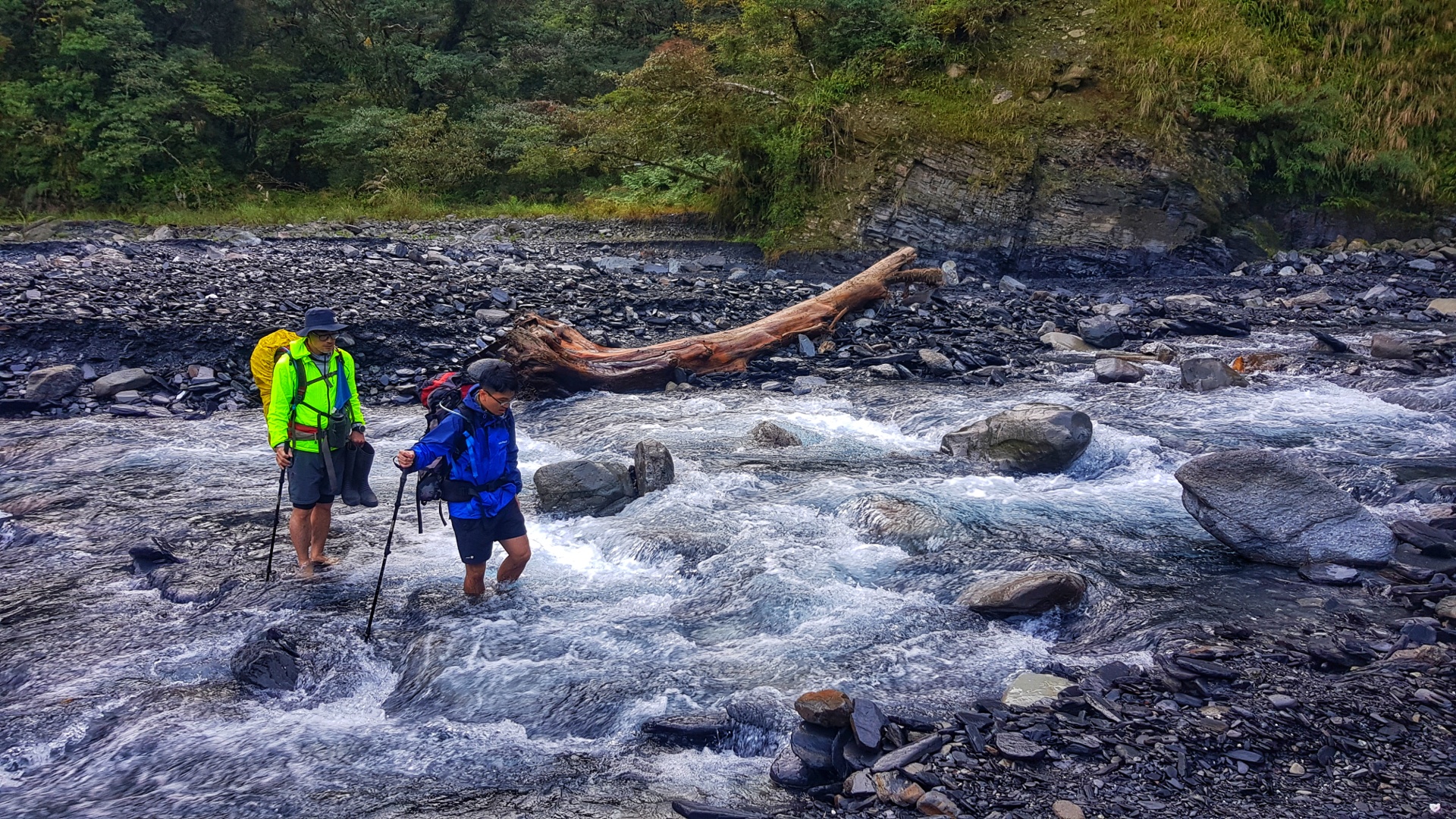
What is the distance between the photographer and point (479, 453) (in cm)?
575

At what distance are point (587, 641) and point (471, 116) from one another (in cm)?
2526

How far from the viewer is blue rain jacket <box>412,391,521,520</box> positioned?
5.61 meters

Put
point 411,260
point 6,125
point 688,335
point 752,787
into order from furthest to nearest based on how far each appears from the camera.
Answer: point 6,125 < point 411,260 < point 688,335 < point 752,787

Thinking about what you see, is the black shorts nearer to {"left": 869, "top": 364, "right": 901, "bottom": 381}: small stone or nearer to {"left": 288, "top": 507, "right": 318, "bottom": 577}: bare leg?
{"left": 288, "top": 507, "right": 318, "bottom": 577}: bare leg

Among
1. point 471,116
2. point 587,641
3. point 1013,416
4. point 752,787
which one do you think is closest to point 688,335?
point 1013,416

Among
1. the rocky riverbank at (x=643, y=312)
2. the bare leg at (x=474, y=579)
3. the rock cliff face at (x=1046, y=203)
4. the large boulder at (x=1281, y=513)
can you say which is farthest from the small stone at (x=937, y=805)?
the rock cliff face at (x=1046, y=203)

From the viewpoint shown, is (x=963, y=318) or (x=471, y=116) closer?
(x=963, y=318)

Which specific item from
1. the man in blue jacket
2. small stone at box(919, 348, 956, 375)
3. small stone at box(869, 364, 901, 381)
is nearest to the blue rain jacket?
the man in blue jacket

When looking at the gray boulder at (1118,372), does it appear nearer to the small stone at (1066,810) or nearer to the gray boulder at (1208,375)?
the gray boulder at (1208,375)

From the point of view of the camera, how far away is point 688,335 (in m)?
13.1

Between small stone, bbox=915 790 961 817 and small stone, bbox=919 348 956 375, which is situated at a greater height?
small stone, bbox=915 790 961 817

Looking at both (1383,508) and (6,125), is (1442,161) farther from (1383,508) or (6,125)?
(6,125)

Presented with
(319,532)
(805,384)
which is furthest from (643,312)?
(319,532)

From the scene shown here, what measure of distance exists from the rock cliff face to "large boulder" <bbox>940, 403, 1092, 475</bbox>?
34.1 feet
